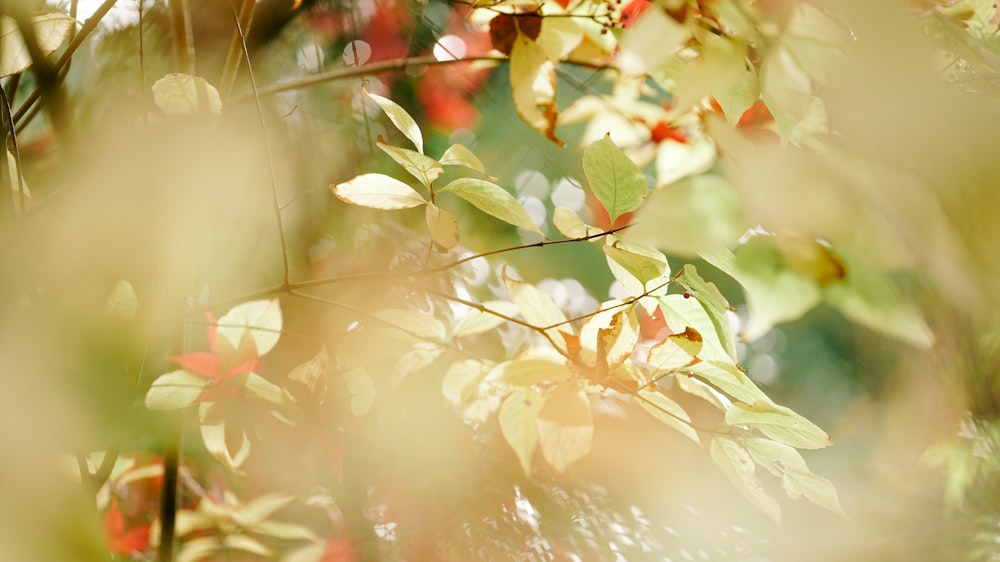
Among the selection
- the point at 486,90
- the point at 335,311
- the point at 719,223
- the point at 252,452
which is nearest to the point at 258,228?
the point at 335,311

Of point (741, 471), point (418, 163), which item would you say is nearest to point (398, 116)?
point (418, 163)

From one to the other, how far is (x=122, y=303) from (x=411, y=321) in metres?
0.18

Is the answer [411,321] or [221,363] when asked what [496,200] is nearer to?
[411,321]

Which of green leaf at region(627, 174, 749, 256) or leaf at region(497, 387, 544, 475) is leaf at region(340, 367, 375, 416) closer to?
leaf at region(497, 387, 544, 475)

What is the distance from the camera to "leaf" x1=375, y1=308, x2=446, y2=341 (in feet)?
1.24

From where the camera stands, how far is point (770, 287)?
168 mm

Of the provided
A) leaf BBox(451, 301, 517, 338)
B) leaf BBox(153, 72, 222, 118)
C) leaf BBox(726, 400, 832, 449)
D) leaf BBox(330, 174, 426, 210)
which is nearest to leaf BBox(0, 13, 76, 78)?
leaf BBox(153, 72, 222, 118)

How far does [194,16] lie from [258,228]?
209 mm

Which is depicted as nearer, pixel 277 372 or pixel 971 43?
pixel 971 43

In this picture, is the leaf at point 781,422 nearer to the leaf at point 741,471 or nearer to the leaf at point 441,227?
the leaf at point 741,471

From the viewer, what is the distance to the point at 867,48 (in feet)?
0.43

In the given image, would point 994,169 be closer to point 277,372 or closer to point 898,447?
point 277,372

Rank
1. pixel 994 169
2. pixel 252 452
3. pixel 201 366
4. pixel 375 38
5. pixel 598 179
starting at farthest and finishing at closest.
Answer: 1. pixel 375 38
2. pixel 252 452
3. pixel 201 366
4. pixel 598 179
5. pixel 994 169

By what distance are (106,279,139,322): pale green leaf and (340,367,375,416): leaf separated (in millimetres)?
134
